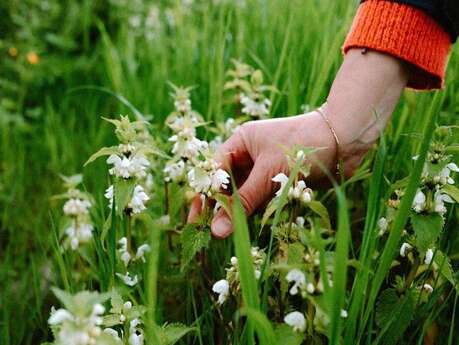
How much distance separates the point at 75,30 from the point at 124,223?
284 centimetres

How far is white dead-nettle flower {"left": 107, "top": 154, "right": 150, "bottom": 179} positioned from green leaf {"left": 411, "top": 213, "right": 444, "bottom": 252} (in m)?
0.58

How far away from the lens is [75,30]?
4270 millimetres

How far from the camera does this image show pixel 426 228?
1.28 meters

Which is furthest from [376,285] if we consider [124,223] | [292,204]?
[124,223]

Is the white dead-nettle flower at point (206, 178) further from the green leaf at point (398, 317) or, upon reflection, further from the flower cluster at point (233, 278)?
the green leaf at point (398, 317)

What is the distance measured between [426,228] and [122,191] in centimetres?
63

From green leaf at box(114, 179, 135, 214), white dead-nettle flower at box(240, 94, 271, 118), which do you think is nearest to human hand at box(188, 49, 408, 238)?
green leaf at box(114, 179, 135, 214)

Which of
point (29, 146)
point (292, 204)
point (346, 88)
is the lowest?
point (29, 146)

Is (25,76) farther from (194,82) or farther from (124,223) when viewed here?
(124,223)

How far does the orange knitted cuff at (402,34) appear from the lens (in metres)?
1.51

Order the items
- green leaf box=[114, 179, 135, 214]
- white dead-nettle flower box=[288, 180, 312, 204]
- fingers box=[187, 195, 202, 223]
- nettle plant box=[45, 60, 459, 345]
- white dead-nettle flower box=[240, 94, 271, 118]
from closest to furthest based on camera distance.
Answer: nettle plant box=[45, 60, 459, 345], white dead-nettle flower box=[288, 180, 312, 204], green leaf box=[114, 179, 135, 214], fingers box=[187, 195, 202, 223], white dead-nettle flower box=[240, 94, 271, 118]

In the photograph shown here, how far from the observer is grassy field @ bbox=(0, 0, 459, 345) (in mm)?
1148

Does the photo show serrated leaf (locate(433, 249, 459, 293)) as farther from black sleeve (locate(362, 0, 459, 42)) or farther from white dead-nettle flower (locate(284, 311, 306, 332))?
black sleeve (locate(362, 0, 459, 42))

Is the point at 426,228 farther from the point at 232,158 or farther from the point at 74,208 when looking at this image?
the point at 74,208
